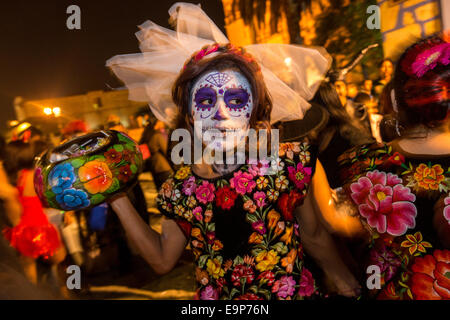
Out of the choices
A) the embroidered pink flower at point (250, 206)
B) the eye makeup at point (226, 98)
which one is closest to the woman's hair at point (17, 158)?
the eye makeup at point (226, 98)

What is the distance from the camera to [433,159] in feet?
4.30

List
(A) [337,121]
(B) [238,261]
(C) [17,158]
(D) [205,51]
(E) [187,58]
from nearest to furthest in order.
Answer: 1. (B) [238,261]
2. (D) [205,51]
3. (E) [187,58]
4. (A) [337,121]
5. (C) [17,158]

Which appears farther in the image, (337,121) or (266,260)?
(337,121)

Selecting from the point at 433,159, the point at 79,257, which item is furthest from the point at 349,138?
the point at 79,257

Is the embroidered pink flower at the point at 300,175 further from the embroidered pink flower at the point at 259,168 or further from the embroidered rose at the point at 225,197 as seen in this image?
the embroidered rose at the point at 225,197

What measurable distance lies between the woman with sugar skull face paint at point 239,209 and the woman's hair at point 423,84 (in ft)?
1.52

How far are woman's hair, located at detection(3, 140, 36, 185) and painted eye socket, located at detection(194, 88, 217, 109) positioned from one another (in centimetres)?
249

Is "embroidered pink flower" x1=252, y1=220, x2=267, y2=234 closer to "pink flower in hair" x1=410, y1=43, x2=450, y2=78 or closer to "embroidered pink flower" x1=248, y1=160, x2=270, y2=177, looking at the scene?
"embroidered pink flower" x1=248, y1=160, x2=270, y2=177

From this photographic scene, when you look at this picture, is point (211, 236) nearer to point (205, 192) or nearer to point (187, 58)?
point (205, 192)

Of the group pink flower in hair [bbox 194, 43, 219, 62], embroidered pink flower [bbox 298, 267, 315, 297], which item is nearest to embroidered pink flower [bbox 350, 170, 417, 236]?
embroidered pink flower [bbox 298, 267, 315, 297]

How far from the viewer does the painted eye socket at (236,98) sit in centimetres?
149

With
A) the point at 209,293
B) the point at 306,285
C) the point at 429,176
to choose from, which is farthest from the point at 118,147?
the point at 429,176

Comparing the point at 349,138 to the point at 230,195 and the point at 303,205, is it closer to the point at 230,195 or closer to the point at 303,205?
the point at 303,205

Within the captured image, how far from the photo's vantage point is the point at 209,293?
1.40 metres
